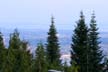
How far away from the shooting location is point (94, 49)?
4478 centimetres

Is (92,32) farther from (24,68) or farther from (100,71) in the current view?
(24,68)

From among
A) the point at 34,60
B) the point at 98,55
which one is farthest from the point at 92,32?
the point at 34,60

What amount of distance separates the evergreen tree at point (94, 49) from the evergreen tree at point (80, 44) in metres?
1.42

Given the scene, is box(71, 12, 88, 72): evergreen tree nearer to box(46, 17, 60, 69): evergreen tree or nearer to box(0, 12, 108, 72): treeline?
box(0, 12, 108, 72): treeline

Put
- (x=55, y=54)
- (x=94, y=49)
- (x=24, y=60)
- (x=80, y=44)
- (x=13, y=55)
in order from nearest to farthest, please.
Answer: (x=24, y=60)
(x=13, y=55)
(x=80, y=44)
(x=94, y=49)
(x=55, y=54)

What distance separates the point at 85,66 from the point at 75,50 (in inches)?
62.8

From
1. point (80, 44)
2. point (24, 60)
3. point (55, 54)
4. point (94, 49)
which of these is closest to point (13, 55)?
point (24, 60)

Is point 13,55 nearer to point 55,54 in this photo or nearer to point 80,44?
point 80,44

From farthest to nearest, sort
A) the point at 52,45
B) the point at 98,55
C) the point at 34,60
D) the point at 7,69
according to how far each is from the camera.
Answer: the point at 52,45 → the point at 98,55 → the point at 34,60 → the point at 7,69

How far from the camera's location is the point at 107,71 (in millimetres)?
41125

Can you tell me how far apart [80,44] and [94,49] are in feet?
11.8

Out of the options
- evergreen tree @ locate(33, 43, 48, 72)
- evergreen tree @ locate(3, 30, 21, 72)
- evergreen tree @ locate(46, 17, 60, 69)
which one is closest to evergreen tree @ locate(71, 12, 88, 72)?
evergreen tree @ locate(46, 17, 60, 69)

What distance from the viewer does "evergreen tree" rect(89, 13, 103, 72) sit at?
A: 42.9 metres

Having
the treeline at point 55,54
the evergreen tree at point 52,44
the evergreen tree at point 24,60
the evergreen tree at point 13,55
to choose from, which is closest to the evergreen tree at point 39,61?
the treeline at point 55,54
